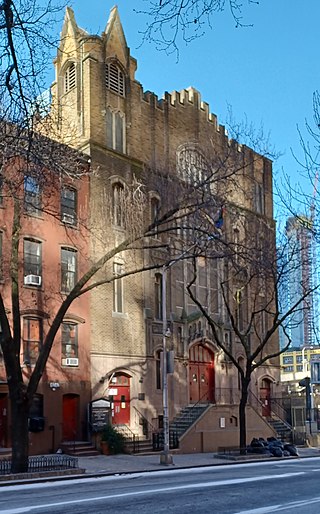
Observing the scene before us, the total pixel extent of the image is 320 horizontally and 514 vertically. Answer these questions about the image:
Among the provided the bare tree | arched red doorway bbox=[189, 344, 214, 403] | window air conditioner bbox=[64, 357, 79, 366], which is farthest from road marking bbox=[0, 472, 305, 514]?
arched red doorway bbox=[189, 344, 214, 403]

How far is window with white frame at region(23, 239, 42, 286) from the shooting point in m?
30.1

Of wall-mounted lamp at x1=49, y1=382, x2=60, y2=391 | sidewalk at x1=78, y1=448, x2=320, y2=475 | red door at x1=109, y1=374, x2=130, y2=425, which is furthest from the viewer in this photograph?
red door at x1=109, y1=374, x2=130, y2=425

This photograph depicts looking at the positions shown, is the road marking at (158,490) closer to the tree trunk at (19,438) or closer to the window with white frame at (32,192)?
→ the tree trunk at (19,438)

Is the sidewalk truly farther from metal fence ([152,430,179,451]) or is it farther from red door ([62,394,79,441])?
red door ([62,394,79,441])

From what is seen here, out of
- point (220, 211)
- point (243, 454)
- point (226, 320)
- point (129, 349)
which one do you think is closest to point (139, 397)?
point (129, 349)

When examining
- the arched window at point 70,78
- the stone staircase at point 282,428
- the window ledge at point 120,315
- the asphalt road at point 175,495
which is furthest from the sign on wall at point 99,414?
the arched window at point 70,78

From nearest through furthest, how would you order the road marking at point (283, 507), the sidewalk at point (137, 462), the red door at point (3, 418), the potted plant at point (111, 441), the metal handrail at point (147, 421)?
the road marking at point (283, 507), the sidewalk at point (137, 462), the red door at point (3, 418), the potted plant at point (111, 441), the metal handrail at point (147, 421)

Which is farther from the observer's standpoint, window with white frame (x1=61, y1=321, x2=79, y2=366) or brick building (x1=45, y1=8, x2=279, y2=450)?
brick building (x1=45, y1=8, x2=279, y2=450)

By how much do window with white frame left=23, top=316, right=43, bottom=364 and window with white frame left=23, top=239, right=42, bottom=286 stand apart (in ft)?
5.24

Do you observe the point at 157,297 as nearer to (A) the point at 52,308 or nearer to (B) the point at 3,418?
(A) the point at 52,308

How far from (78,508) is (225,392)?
91.4 ft

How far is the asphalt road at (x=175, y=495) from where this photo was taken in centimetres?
1313

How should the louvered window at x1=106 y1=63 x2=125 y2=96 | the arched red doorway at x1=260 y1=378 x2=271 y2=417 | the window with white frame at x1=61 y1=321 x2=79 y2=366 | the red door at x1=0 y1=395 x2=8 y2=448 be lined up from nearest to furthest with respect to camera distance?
1. the red door at x1=0 y1=395 x2=8 y2=448
2. the window with white frame at x1=61 y1=321 x2=79 y2=366
3. the louvered window at x1=106 y1=63 x2=125 y2=96
4. the arched red doorway at x1=260 y1=378 x2=271 y2=417

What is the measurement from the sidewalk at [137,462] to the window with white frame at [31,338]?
4.67 meters
